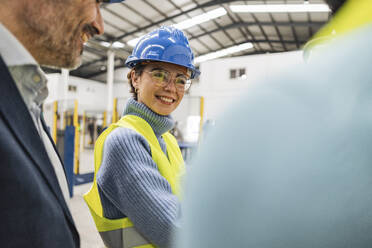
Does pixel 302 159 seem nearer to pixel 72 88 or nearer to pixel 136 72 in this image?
pixel 136 72

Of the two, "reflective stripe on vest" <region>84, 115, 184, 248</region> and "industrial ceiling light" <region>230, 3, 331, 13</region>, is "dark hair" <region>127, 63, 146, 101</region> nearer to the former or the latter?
"reflective stripe on vest" <region>84, 115, 184, 248</region>

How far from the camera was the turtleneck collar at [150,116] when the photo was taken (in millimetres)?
1254

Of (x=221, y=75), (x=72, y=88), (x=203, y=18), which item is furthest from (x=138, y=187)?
(x=72, y=88)

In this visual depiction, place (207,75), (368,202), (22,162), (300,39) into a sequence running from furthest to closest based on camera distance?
(300,39)
(207,75)
(22,162)
(368,202)

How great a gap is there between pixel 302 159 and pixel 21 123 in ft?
1.65

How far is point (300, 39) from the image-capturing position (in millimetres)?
15203

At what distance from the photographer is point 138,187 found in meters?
0.86

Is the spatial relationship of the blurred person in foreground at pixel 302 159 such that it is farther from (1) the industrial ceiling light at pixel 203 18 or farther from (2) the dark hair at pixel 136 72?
(1) the industrial ceiling light at pixel 203 18

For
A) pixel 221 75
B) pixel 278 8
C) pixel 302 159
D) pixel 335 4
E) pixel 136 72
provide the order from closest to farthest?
pixel 302 159
pixel 335 4
pixel 136 72
pixel 221 75
pixel 278 8

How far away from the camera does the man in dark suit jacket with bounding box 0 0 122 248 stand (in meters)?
0.51

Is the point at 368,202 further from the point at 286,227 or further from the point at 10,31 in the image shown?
the point at 10,31

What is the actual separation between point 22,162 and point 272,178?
0.43m

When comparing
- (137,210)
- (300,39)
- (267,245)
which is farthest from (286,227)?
(300,39)

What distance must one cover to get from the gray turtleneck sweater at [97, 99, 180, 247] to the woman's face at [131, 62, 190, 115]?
0.96ft
